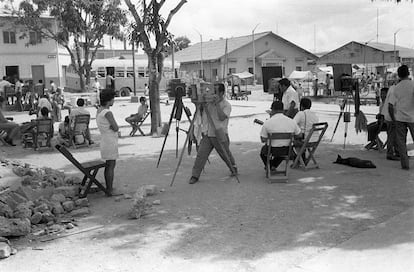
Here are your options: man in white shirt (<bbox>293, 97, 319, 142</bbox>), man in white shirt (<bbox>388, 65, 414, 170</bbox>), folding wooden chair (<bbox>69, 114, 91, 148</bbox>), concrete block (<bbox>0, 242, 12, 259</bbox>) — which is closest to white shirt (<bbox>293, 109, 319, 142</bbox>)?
man in white shirt (<bbox>293, 97, 319, 142</bbox>)

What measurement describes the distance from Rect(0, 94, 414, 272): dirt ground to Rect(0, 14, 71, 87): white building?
3287cm

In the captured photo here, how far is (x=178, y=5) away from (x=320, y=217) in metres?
9.28

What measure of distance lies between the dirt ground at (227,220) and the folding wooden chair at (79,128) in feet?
7.69

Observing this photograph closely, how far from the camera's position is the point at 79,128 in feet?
37.1

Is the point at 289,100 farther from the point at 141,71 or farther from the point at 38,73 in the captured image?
the point at 38,73

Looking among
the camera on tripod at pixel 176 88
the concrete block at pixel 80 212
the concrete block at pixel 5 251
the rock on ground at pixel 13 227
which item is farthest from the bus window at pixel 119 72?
the concrete block at pixel 5 251

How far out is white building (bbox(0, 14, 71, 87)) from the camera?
3819 cm

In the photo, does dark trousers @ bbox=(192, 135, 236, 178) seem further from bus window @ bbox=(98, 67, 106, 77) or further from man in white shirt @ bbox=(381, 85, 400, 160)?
bus window @ bbox=(98, 67, 106, 77)

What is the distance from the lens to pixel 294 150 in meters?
8.22

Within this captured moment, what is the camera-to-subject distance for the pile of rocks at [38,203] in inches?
204

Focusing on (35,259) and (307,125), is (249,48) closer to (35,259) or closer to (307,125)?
(307,125)

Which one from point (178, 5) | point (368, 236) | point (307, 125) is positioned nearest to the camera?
point (368, 236)

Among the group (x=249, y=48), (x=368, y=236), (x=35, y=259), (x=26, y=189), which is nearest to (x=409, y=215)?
(x=368, y=236)

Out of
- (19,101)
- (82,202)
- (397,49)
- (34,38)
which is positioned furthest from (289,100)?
(397,49)
